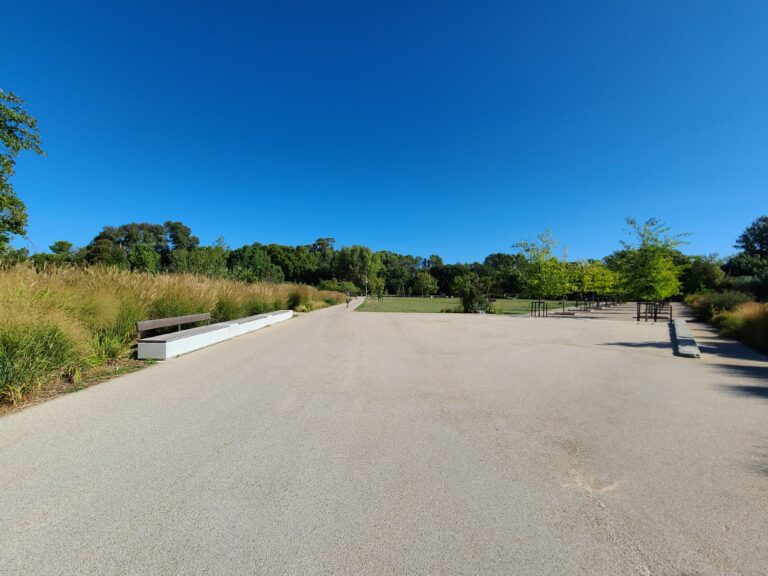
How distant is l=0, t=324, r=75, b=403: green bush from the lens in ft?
15.1

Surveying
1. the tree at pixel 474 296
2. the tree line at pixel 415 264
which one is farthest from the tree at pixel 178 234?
the tree at pixel 474 296

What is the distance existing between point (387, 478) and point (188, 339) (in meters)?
7.11

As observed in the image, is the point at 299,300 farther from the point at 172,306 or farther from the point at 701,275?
the point at 701,275

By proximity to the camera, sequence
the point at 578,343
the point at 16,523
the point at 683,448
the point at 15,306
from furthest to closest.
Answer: the point at 578,343 → the point at 15,306 → the point at 683,448 → the point at 16,523

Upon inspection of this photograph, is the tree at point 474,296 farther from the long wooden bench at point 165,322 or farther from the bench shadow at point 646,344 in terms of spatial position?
the long wooden bench at point 165,322

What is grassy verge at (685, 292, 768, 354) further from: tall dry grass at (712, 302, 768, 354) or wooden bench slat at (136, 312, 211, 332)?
wooden bench slat at (136, 312, 211, 332)

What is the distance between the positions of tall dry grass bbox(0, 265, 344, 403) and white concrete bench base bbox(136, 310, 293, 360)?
1.24 feet

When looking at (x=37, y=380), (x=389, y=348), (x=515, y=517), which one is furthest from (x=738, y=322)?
Answer: (x=37, y=380)

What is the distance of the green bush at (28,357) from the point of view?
461cm

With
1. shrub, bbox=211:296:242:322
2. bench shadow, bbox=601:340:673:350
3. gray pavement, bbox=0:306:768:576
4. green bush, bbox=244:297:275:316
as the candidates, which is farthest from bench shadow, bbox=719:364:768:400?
green bush, bbox=244:297:275:316

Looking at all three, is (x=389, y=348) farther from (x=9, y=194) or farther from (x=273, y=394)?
(x=9, y=194)

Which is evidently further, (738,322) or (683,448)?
(738,322)

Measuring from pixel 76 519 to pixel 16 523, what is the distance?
1.12 ft

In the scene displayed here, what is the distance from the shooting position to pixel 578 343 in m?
11.0
